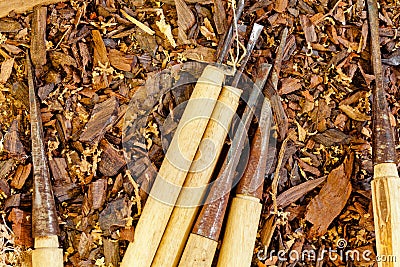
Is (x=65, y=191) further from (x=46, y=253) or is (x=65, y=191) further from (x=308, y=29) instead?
(x=308, y=29)

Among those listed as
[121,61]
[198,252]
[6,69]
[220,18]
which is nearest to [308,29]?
[220,18]

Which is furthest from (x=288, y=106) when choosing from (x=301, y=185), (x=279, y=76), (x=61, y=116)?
(x=61, y=116)

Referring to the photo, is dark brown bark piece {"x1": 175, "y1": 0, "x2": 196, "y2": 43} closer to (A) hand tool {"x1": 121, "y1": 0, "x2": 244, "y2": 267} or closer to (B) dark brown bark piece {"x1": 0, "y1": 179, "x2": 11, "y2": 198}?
(A) hand tool {"x1": 121, "y1": 0, "x2": 244, "y2": 267}

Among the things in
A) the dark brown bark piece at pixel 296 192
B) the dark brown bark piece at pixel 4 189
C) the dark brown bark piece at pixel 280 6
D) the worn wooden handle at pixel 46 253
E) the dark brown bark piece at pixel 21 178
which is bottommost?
the worn wooden handle at pixel 46 253

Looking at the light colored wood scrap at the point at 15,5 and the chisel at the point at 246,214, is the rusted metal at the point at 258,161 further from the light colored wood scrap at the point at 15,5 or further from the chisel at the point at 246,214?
the light colored wood scrap at the point at 15,5

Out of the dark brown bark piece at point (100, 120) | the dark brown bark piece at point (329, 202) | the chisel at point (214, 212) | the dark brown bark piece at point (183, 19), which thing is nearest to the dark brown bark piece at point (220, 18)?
the dark brown bark piece at point (183, 19)

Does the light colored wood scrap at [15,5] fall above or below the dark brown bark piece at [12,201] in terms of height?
above

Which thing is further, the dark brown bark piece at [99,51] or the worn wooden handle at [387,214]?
the dark brown bark piece at [99,51]
